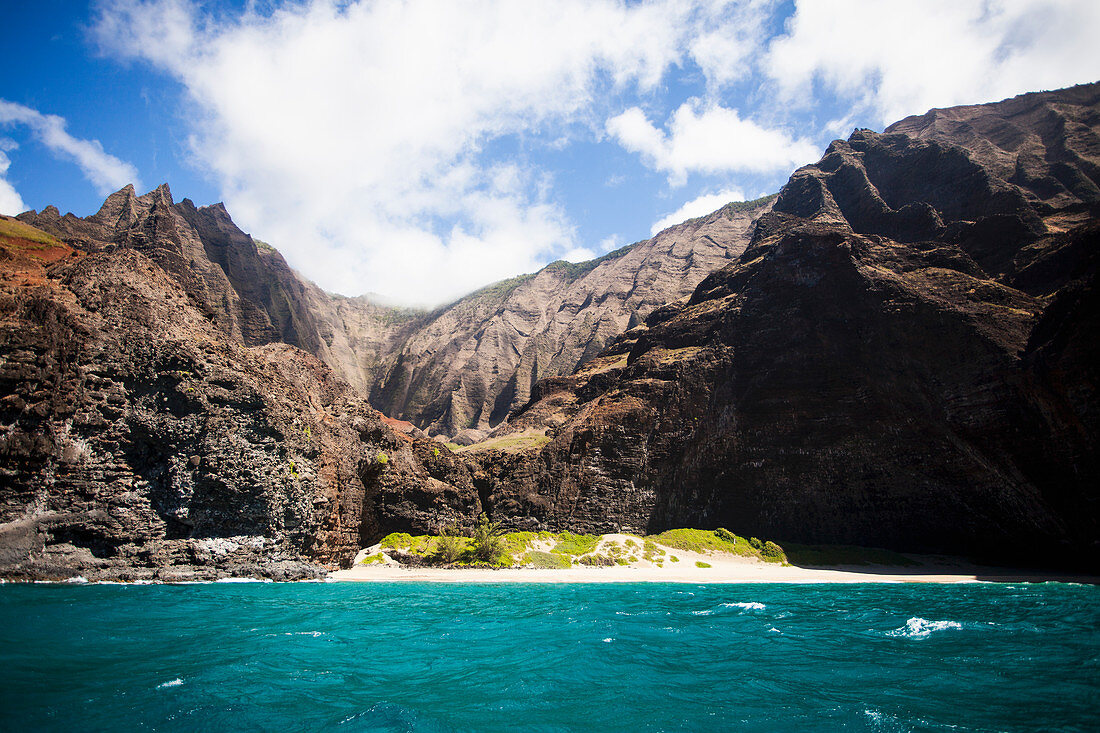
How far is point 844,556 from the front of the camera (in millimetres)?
46875

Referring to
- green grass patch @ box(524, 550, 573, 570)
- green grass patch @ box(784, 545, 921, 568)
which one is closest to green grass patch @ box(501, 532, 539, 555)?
green grass patch @ box(524, 550, 573, 570)

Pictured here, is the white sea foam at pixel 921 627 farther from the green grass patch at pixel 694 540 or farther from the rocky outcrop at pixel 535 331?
the rocky outcrop at pixel 535 331

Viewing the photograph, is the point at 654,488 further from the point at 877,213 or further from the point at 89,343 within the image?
the point at 877,213

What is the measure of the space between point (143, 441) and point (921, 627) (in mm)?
45987

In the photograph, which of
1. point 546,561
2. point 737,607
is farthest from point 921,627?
point 546,561

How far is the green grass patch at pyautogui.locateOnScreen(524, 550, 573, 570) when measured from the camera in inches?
1916

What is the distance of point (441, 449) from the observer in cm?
5984

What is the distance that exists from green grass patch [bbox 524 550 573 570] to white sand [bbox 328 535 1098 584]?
103 cm

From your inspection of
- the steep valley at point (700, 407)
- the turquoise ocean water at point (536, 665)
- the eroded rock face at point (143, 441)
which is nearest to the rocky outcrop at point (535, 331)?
the steep valley at point (700, 407)

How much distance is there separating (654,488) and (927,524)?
26.5 meters

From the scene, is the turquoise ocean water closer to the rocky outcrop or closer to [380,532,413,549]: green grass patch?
[380,532,413,549]: green grass patch

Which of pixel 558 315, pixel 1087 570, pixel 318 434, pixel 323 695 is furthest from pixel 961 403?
pixel 558 315

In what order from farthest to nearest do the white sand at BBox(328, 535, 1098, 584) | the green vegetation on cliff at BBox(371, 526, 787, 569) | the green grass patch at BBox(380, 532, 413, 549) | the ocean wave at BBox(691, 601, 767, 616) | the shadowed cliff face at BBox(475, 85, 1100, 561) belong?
the green grass patch at BBox(380, 532, 413, 549) → the green vegetation on cliff at BBox(371, 526, 787, 569) → the white sand at BBox(328, 535, 1098, 584) → the shadowed cliff face at BBox(475, 85, 1100, 561) → the ocean wave at BBox(691, 601, 767, 616)

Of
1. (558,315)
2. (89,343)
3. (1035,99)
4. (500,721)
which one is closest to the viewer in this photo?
(500,721)
